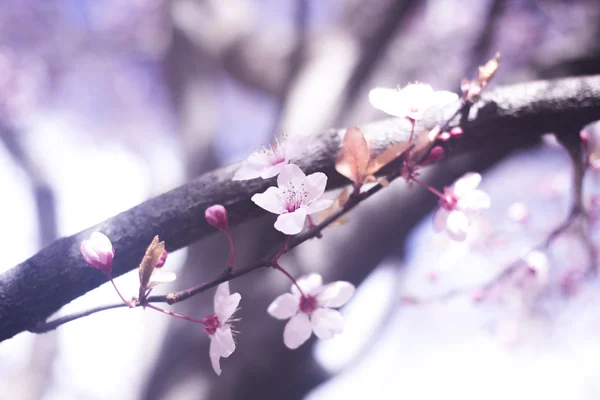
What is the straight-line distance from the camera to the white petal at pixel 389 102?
14.8 inches

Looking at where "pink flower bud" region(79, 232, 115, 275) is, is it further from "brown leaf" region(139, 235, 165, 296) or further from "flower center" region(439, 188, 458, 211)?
"flower center" region(439, 188, 458, 211)

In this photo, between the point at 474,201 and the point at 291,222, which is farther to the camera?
the point at 474,201

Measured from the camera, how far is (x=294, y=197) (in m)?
0.35

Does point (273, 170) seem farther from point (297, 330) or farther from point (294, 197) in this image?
point (297, 330)

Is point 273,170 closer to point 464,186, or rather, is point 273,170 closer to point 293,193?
point 293,193

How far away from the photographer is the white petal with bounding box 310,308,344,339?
40 cm

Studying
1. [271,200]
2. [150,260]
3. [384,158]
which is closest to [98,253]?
[150,260]

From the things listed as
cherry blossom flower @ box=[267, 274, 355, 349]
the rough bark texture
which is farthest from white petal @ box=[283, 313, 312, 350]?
the rough bark texture

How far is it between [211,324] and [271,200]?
0.45 feet

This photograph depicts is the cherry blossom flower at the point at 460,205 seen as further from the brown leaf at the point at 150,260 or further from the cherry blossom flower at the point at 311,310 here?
the brown leaf at the point at 150,260

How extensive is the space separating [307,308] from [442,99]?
272 millimetres

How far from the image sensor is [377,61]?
125cm

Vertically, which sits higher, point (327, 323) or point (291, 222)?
point (291, 222)

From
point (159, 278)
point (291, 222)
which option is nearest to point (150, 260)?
point (159, 278)
